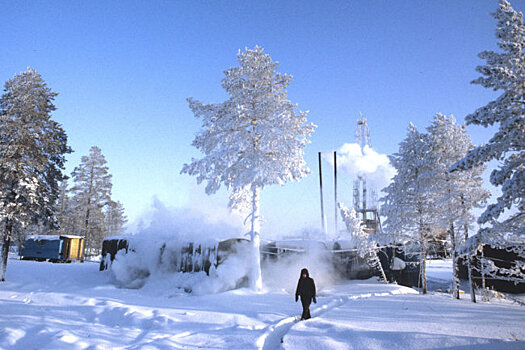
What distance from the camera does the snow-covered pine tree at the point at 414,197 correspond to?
63.8 feet

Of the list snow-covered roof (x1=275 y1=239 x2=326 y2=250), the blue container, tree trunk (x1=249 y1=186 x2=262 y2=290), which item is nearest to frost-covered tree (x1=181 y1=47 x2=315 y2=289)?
tree trunk (x1=249 y1=186 x2=262 y2=290)

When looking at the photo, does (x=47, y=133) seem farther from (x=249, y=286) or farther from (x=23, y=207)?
(x=249, y=286)

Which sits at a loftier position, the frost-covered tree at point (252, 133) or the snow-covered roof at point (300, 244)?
the frost-covered tree at point (252, 133)

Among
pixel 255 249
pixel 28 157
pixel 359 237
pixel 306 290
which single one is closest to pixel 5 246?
pixel 28 157

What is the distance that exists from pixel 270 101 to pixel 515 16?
10.1 metres

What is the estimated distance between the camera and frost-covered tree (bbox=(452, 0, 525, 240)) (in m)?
8.80

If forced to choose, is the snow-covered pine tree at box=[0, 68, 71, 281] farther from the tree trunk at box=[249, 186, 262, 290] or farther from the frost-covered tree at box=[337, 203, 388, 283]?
the frost-covered tree at box=[337, 203, 388, 283]

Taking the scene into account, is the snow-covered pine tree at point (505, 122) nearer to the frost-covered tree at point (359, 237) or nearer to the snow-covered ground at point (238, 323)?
the snow-covered ground at point (238, 323)

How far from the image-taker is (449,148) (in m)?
19.9

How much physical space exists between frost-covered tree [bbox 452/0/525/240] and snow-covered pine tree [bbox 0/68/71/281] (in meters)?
24.1

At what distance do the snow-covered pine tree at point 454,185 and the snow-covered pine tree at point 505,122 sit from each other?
876cm

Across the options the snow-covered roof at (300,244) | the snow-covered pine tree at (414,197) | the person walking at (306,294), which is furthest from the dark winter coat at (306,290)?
the snow-covered pine tree at (414,197)

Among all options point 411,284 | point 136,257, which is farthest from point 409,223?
point 136,257

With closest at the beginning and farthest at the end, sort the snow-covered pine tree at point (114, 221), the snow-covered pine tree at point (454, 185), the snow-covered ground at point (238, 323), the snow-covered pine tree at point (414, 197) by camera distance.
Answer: the snow-covered ground at point (238, 323) → the snow-covered pine tree at point (454, 185) → the snow-covered pine tree at point (414, 197) → the snow-covered pine tree at point (114, 221)
